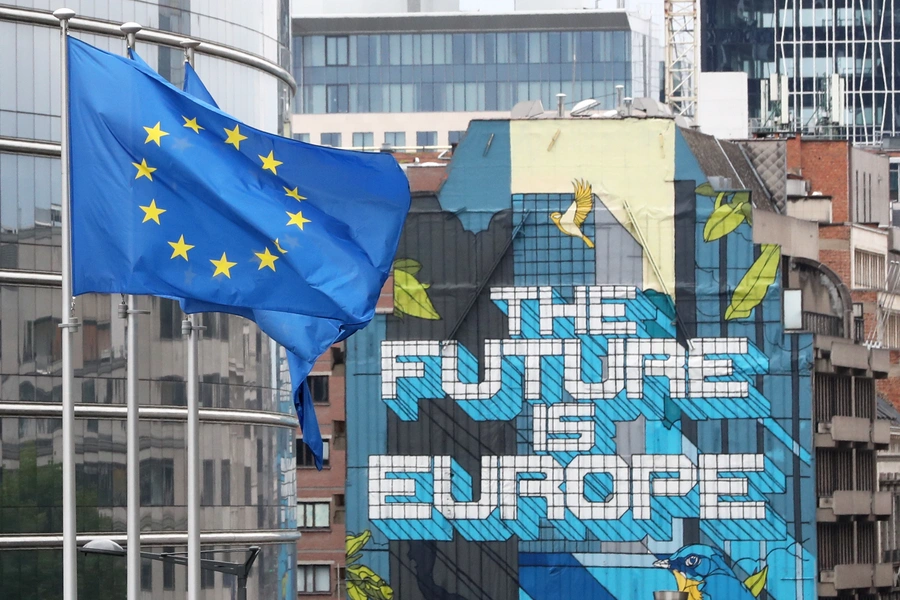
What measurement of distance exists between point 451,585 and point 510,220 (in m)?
14.4

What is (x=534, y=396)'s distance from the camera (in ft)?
321

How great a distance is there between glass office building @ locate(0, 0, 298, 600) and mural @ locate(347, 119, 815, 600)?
33.0m

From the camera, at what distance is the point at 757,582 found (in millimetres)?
96250

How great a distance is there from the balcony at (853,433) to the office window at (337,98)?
271 ft

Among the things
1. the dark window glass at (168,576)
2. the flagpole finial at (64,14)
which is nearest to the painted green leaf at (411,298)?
the dark window glass at (168,576)

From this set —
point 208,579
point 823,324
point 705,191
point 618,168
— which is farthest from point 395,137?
point 208,579

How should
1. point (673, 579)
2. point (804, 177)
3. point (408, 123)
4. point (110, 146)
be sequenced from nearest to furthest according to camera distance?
point (110, 146) < point (673, 579) < point (804, 177) < point (408, 123)

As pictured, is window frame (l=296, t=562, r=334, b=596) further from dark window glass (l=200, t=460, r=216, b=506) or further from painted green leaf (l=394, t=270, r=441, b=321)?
dark window glass (l=200, t=460, r=216, b=506)

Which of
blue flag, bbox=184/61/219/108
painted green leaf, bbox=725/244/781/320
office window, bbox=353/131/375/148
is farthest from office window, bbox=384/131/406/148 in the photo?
blue flag, bbox=184/61/219/108

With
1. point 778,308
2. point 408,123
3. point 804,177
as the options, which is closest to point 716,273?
point 778,308

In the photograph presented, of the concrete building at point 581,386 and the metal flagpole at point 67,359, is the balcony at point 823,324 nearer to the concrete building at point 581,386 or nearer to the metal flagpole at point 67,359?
the concrete building at point 581,386

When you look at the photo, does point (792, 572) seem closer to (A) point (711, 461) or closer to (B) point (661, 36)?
(A) point (711, 461)

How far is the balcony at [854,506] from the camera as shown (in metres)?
101

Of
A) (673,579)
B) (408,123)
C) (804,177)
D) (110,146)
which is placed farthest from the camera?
(408,123)
